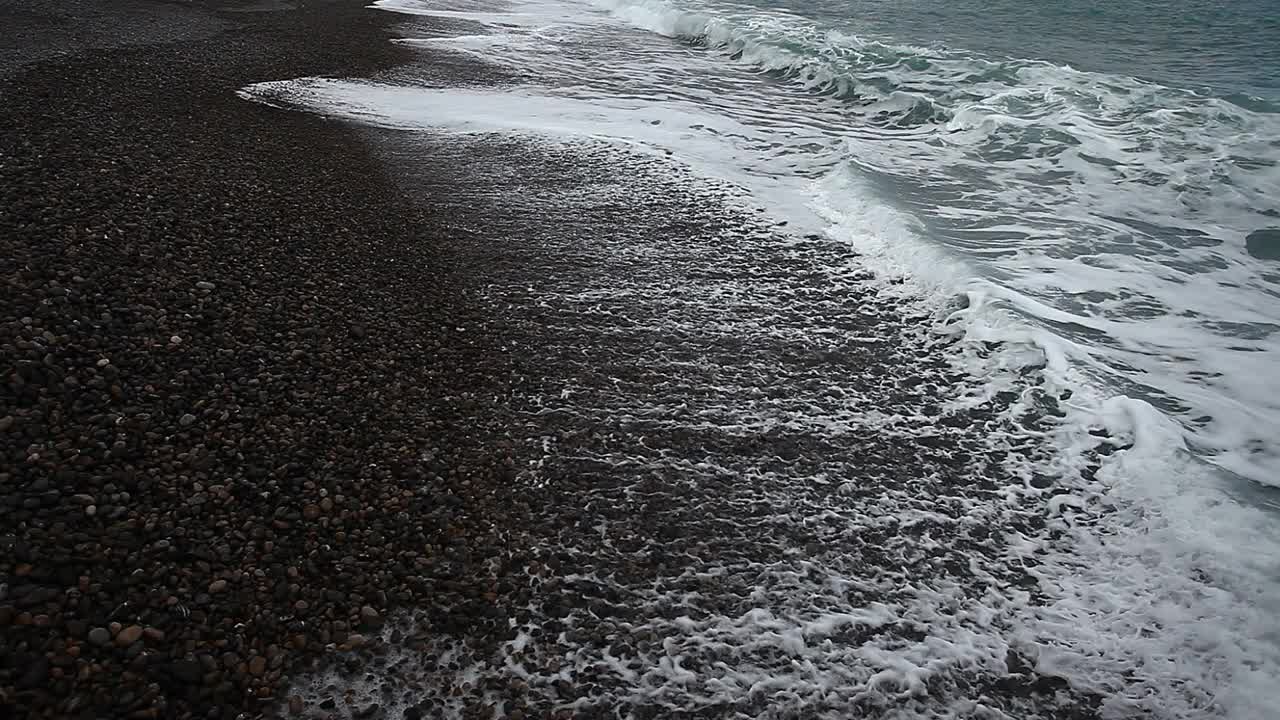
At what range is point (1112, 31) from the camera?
20609 mm

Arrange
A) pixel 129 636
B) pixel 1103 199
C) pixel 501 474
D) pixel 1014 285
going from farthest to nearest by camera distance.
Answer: pixel 1103 199 → pixel 1014 285 → pixel 501 474 → pixel 129 636

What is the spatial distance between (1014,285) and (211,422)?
22.0 feet

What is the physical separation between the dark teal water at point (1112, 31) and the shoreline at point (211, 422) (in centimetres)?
1635

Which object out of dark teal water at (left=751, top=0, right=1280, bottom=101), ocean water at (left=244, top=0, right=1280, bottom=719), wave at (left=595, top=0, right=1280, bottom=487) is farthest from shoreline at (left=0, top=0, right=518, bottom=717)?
dark teal water at (left=751, top=0, right=1280, bottom=101)

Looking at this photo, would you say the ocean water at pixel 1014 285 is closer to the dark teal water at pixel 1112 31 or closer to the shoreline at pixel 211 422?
the dark teal water at pixel 1112 31

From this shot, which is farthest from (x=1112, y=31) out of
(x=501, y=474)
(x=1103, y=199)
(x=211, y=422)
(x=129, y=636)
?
Answer: (x=129, y=636)

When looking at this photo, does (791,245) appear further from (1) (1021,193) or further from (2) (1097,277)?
(1) (1021,193)

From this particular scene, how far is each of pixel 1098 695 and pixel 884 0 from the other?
27316 millimetres

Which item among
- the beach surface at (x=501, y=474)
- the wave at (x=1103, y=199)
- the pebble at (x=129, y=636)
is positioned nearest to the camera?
the pebble at (x=129, y=636)

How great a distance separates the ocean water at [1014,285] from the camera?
3465 mm

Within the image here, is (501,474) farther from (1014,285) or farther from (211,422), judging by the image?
(1014,285)

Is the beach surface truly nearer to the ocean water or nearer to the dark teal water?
the ocean water

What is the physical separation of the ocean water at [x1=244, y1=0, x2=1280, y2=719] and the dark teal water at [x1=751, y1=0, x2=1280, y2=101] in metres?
0.22

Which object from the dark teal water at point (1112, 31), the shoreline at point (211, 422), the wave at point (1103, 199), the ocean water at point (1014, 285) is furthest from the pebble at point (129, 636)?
the dark teal water at point (1112, 31)
